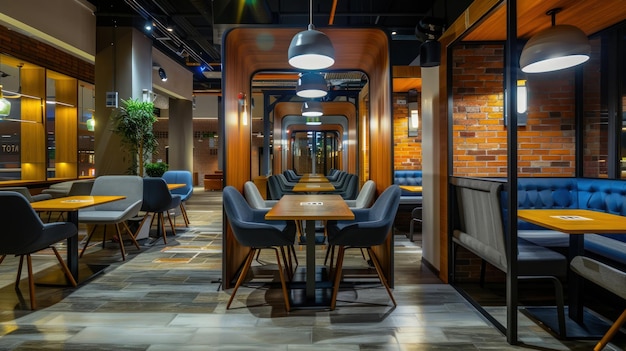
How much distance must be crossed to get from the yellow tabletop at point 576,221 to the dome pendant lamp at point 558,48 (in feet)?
4.00

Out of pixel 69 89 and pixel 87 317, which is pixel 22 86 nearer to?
pixel 69 89

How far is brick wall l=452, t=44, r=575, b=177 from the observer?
3.93 m

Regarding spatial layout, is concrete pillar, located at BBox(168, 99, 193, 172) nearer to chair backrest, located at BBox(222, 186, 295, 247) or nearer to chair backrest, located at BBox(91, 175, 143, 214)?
chair backrest, located at BBox(91, 175, 143, 214)

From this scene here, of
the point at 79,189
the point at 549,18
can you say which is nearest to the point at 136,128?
the point at 79,189

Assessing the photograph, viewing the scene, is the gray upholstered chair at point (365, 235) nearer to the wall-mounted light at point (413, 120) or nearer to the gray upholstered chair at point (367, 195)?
the gray upholstered chair at point (367, 195)

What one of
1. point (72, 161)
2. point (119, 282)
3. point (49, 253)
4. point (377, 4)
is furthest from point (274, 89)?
point (119, 282)

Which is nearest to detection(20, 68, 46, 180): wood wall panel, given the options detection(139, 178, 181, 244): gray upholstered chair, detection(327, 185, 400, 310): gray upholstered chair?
detection(139, 178, 181, 244): gray upholstered chair

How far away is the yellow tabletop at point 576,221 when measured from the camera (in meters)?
2.41

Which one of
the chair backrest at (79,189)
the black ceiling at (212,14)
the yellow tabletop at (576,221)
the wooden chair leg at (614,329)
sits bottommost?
the wooden chair leg at (614,329)

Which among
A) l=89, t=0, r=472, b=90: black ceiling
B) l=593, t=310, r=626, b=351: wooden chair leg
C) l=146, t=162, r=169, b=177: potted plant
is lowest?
l=593, t=310, r=626, b=351: wooden chair leg

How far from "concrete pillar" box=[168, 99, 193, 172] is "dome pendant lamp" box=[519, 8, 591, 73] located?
33.0ft

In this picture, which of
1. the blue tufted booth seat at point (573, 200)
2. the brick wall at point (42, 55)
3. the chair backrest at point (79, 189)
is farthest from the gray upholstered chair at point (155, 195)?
the blue tufted booth seat at point (573, 200)

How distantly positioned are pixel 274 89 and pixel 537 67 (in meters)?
8.43

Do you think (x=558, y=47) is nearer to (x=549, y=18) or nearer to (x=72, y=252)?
(x=549, y=18)
